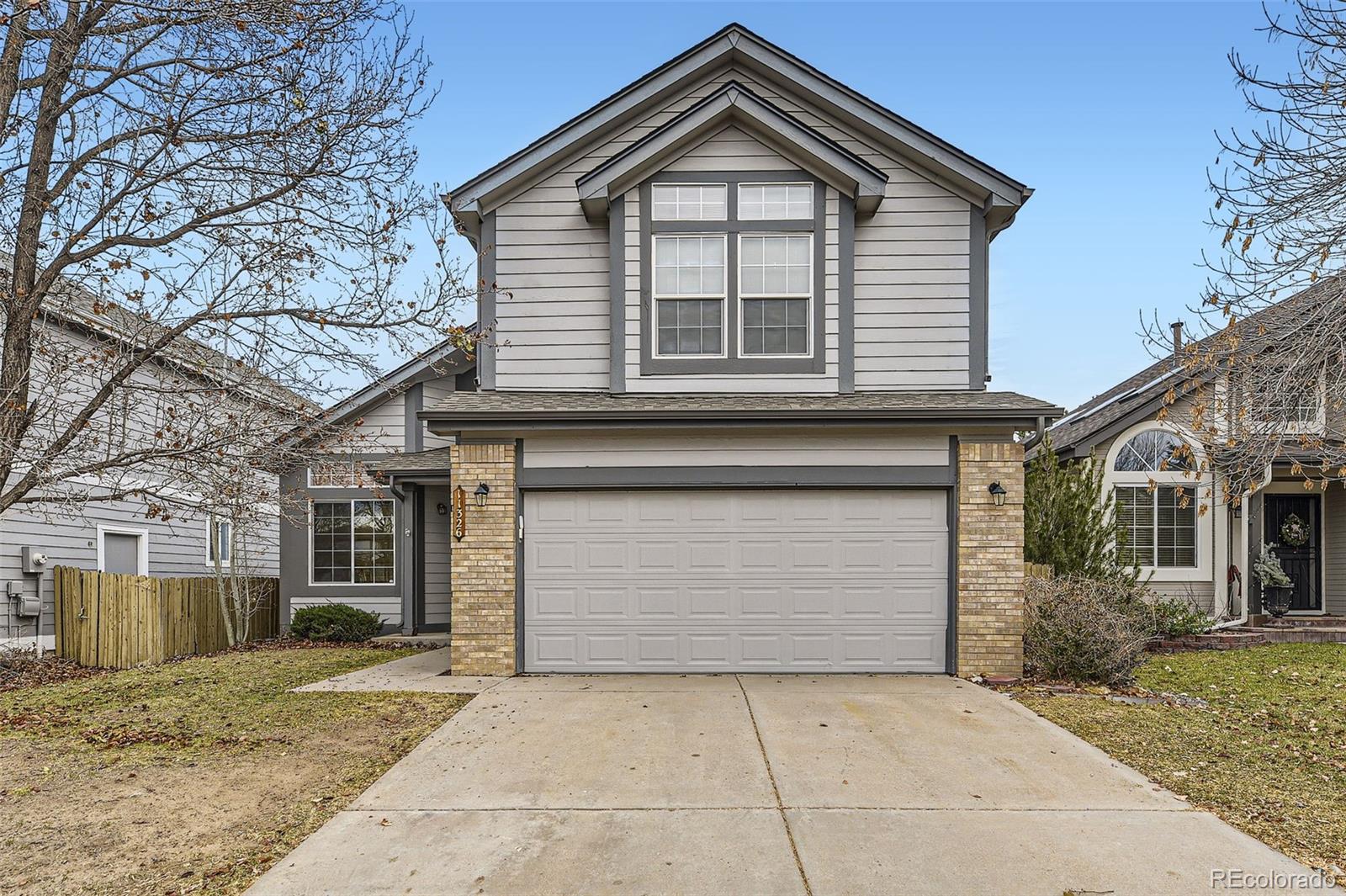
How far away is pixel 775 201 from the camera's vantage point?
10.2 metres

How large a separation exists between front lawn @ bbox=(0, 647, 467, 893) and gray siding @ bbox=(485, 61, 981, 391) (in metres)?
4.40

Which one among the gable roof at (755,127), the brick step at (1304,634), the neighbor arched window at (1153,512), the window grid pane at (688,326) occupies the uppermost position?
the gable roof at (755,127)

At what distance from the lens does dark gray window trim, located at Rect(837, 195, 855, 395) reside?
392 inches

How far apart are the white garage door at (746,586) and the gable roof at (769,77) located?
3.88 metres

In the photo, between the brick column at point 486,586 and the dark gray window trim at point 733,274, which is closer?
the brick column at point 486,586

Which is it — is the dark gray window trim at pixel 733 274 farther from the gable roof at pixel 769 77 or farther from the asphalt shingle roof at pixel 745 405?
the gable roof at pixel 769 77

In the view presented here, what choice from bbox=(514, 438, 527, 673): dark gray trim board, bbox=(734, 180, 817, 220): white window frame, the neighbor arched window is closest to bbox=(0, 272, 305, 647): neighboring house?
bbox=(514, 438, 527, 673): dark gray trim board

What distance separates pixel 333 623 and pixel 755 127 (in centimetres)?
1030

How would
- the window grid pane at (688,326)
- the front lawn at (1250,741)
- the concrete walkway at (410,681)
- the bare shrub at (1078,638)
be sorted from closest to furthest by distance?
1. the front lawn at (1250,741)
2. the concrete walkway at (410,681)
3. the bare shrub at (1078,638)
4. the window grid pane at (688,326)

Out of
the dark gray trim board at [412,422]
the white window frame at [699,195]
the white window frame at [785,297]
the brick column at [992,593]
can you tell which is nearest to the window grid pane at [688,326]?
the white window frame at [785,297]

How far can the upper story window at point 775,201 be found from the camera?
10109 mm

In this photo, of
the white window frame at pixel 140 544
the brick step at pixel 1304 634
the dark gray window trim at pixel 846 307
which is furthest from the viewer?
the white window frame at pixel 140 544

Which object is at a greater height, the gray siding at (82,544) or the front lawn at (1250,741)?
the gray siding at (82,544)

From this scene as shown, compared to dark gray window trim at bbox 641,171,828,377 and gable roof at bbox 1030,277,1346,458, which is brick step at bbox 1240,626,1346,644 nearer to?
gable roof at bbox 1030,277,1346,458
